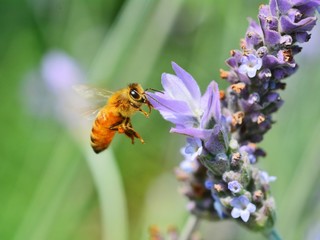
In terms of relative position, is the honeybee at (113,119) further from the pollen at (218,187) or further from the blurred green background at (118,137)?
the blurred green background at (118,137)

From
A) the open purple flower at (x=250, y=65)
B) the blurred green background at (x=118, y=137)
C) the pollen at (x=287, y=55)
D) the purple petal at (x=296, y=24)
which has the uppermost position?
the purple petal at (x=296, y=24)

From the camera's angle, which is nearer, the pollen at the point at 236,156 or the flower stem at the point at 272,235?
the pollen at the point at 236,156

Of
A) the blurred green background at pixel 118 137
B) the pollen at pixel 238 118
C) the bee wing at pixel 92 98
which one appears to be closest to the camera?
the pollen at pixel 238 118

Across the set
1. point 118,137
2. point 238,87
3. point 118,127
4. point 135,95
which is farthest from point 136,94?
point 118,137

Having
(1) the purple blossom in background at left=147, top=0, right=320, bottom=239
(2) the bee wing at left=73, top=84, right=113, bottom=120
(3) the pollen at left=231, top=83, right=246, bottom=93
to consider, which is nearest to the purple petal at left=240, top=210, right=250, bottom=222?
(1) the purple blossom in background at left=147, top=0, right=320, bottom=239

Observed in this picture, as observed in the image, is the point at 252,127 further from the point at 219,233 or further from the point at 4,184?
the point at 4,184

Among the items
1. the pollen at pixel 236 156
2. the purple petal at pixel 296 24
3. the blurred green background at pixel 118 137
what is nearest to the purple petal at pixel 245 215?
the pollen at pixel 236 156

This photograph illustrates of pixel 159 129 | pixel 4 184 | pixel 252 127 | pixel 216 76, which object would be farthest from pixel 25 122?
pixel 252 127

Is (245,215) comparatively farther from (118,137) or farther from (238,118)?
(118,137)
